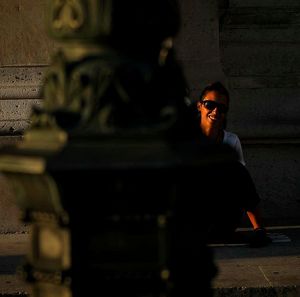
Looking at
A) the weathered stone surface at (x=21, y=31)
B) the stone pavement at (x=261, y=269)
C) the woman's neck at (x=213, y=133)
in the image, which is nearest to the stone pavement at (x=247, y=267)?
the stone pavement at (x=261, y=269)

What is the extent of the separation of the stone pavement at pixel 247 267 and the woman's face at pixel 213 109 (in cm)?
79

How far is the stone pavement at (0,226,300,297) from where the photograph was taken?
17.5 ft

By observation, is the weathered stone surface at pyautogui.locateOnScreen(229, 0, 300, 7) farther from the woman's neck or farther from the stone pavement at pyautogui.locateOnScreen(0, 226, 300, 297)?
the stone pavement at pyautogui.locateOnScreen(0, 226, 300, 297)

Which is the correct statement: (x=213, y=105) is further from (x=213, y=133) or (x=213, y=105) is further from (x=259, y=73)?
(x=259, y=73)

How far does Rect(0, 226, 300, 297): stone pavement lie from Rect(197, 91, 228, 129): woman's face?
787mm

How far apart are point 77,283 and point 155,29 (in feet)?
2.26

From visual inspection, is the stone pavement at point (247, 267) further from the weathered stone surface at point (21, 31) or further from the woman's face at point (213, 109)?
the weathered stone surface at point (21, 31)

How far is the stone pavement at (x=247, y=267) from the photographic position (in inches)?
209

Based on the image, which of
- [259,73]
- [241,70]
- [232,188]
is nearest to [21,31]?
[241,70]

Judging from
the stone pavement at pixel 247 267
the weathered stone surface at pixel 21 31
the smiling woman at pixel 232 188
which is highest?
the weathered stone surface at pixel 21 31

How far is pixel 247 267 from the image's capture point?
5.87 meters

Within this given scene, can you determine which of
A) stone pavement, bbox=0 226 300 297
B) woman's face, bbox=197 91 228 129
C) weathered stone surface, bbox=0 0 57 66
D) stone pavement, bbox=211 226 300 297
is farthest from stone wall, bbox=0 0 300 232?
woman's face, bbox=197 91 228 129

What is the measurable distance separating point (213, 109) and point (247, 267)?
1.10 metres

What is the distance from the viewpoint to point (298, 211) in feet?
25.3
